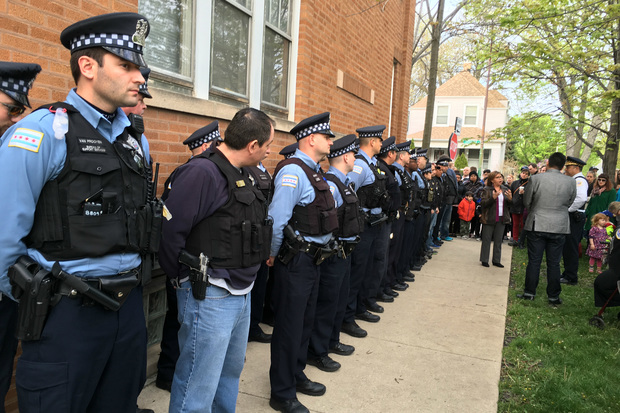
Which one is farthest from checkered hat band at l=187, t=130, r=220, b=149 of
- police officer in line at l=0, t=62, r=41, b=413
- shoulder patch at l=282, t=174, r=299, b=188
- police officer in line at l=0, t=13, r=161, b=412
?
police officer in line at l=0, t=13, r=161, b=412

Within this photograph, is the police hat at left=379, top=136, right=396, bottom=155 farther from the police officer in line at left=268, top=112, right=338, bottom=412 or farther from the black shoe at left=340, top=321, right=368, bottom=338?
the police officer in line at left=268, top=112, right=338, bottom=412

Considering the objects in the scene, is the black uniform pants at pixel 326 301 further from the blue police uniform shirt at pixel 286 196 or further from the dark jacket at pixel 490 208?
the dark jacket at pixel 490 208

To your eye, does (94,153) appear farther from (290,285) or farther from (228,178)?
(290,285)

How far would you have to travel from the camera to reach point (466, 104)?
3559cm

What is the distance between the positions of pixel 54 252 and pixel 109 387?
0.65 meters

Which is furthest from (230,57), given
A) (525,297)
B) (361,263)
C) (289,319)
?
(525,297)

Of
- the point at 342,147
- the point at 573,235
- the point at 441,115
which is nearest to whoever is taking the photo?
the point at 342,147

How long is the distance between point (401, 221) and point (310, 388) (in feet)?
11.4

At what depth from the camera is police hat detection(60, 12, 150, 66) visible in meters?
1.77

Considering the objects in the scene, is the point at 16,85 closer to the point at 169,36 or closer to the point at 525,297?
the point at 169,36

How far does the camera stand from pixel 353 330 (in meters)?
4.92

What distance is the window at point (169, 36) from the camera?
3680 millimetres

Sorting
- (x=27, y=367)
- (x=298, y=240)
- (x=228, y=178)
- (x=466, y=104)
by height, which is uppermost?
(x=466, y=104)

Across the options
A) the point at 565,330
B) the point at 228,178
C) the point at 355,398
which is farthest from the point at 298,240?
the point at 565,330
